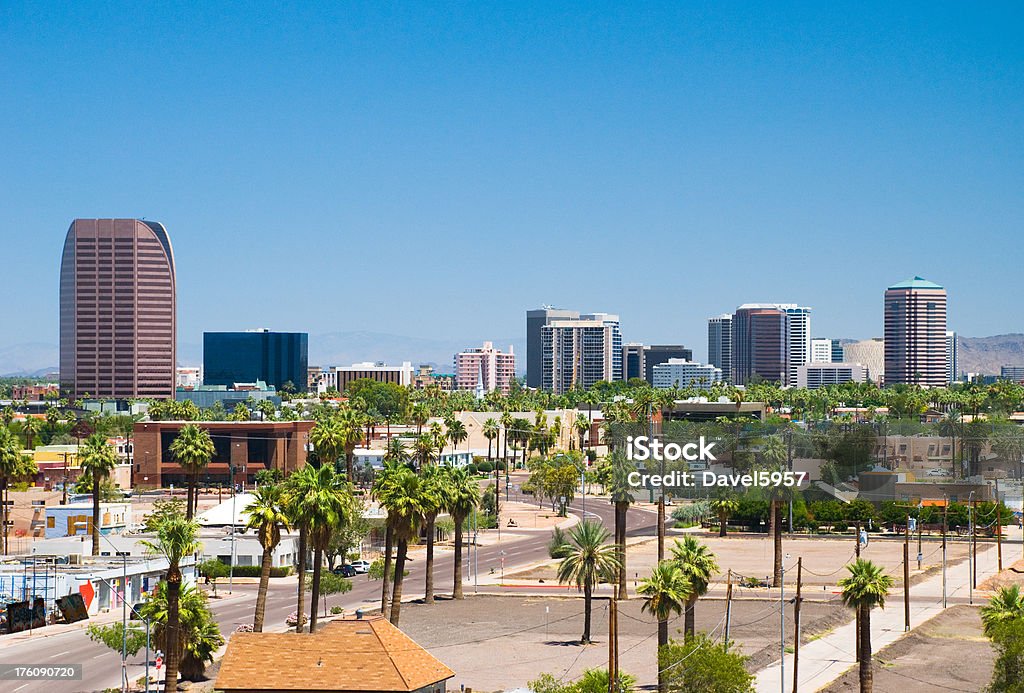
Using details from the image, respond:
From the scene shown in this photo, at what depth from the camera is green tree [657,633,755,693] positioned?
6091cm

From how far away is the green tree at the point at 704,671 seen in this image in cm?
6091

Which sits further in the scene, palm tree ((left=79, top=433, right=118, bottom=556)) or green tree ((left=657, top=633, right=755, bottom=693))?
palm tree ((left=79, top=433, right=118, bottom=556))

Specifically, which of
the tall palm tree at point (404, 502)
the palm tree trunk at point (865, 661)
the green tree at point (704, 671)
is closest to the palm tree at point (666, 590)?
the green tree at point (704, 671)

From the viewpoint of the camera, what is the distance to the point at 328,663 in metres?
55.2

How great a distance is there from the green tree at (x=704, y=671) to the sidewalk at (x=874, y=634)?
5.13m

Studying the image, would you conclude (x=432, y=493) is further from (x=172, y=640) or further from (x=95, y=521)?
(x=95, y=521)

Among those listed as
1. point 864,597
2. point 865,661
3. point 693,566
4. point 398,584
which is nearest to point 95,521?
point 398,584

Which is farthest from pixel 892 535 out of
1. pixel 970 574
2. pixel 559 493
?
pixel 559 493

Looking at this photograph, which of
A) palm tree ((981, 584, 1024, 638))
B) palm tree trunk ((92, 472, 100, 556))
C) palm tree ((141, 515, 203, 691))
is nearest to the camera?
palm tree ((141, 515, 203, 691))

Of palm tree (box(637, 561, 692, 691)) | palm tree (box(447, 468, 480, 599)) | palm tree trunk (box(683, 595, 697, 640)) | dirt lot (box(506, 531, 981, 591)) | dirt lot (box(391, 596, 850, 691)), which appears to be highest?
palm tree (box(447, 468, 480, 599))

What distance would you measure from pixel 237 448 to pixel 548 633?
371 ft

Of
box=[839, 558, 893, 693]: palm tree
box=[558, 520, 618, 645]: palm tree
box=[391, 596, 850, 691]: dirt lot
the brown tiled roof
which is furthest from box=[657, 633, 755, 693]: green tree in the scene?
box=[558, 520, 618, 645]: palm tree

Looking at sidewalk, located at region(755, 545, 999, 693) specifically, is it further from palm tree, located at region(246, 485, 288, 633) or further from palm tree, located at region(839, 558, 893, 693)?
palm tree, located at region(246, 485, 288, 633)

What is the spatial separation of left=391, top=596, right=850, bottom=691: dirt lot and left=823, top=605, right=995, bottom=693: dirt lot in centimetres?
530
